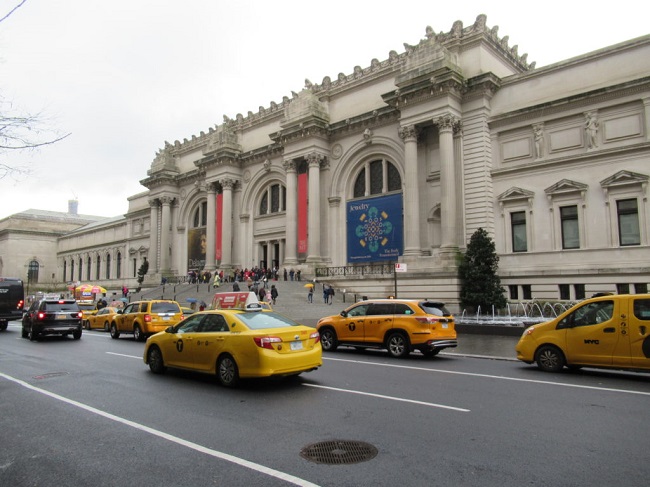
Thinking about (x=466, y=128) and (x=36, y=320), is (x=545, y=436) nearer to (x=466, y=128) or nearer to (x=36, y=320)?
(x=36, y=320)

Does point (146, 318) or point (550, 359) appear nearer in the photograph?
point (550, 359)

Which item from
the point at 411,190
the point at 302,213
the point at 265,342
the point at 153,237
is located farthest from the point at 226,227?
the point at 265,342

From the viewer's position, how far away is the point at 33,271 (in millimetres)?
89062

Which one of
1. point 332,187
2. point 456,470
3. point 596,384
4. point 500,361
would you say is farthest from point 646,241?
point 456,470

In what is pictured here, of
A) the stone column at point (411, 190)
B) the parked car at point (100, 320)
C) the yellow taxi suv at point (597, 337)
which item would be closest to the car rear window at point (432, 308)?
the yellow taxi suv at point (597, 337)

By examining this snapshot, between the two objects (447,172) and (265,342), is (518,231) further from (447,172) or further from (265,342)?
(265,342)

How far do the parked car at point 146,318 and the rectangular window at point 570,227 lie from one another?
20819mm

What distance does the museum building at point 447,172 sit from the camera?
26062 millimetres

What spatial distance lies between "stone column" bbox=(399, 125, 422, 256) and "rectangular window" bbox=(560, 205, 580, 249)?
847cm

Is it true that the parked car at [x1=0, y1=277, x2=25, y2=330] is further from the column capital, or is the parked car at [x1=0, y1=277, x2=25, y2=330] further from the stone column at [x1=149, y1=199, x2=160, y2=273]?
the stone column at [x1=149, y1=199, x2=160, y2=273]

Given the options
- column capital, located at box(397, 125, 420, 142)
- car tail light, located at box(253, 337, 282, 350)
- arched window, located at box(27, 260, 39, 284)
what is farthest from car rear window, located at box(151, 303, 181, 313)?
arched window, located at box(27, 260, 39, 284)

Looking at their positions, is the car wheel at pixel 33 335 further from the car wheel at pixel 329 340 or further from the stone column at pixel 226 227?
the stone column at pixel 226 227

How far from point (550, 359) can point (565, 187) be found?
62.4 feet

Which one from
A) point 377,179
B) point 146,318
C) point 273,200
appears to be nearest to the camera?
point 146,318
